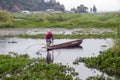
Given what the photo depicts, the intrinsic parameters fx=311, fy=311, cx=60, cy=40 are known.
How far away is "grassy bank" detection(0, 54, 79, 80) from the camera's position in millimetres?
17734

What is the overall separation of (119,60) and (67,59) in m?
6.12

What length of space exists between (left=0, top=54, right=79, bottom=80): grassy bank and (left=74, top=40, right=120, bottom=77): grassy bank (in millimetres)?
2070

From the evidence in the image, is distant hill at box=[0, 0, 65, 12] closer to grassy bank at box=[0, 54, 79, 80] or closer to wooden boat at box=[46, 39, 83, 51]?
wooden boat at box=[46, 39, 83, 51]

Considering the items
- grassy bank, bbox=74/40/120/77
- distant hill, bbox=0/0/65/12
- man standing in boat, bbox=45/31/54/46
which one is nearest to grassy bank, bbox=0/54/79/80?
grassy bank, bbox=74/40/120/77

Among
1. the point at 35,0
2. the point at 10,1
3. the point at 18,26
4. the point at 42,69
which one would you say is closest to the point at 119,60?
the point at 42,69

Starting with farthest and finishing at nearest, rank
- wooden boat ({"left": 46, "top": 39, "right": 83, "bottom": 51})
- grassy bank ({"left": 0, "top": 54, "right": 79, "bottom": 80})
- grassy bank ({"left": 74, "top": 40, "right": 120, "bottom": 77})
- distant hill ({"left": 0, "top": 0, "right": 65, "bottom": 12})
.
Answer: distant hill ({"left": 0, "top": 0, "right": 65, "bottom": 12}) < wooden boat ({"left": 46, "top": 39, "right": 83, "bottom": 51}) < grassy bank ({"left": 74, "top": 40, "right": 120, "bottom": 77}) < grassy bank ({"left": 0, "top": 54, "right": 79, "bottom": 80})

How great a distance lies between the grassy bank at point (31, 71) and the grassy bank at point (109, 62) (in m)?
2.07

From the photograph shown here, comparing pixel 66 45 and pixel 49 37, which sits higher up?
pixel 49 37

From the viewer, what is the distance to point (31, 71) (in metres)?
19.4

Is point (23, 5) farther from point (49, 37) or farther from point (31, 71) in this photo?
point (31, 71)

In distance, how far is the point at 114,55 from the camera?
22047mm

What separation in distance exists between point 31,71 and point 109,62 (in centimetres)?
536

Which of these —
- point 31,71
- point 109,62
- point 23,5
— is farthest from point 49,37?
point 23,5

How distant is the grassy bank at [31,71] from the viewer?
58.2 ft
